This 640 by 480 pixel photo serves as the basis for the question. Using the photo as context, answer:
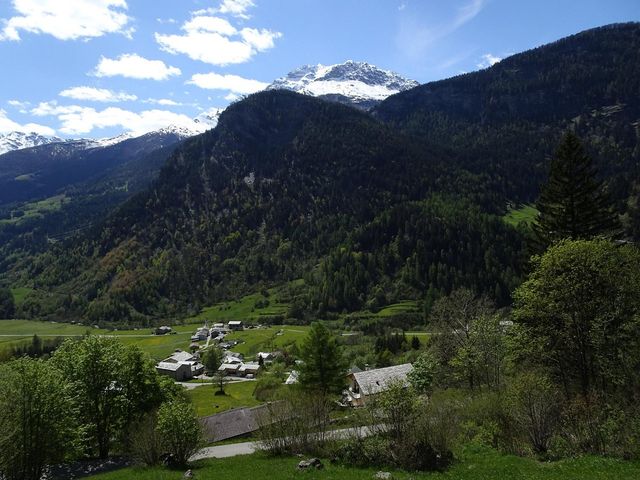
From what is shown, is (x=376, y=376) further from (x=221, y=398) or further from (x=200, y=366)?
(x=200, y=366)

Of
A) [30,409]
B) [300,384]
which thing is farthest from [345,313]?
[30,409]

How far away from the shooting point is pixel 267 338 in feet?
553

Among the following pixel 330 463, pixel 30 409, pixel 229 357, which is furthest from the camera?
pixel 229 357

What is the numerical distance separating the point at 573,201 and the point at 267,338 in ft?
451

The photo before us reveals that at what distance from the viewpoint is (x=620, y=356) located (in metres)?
31.4

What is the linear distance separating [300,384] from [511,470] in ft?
158

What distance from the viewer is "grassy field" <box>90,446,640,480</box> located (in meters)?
21.4

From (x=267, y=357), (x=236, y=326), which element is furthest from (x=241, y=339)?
(x=267, y=357)

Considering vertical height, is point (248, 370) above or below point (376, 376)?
below

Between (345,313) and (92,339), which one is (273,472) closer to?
(92,339)

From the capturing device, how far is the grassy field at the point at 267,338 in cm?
15616

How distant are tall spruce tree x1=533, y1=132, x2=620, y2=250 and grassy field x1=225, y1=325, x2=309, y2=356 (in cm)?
11012

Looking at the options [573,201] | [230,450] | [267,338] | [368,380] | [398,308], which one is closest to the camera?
[573,201]

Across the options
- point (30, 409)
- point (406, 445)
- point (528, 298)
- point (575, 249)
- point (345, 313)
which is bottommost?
point (345, 313)
